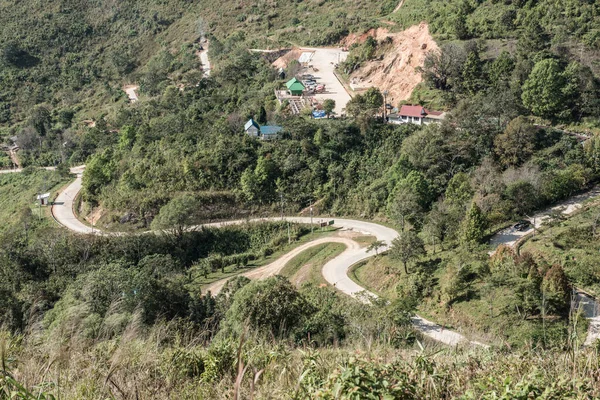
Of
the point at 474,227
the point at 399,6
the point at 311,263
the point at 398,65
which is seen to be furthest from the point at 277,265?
the point at 399,6

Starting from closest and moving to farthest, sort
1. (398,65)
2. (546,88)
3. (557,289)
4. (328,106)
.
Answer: (557,289)
(546,88)
(328,106)
(398,65)

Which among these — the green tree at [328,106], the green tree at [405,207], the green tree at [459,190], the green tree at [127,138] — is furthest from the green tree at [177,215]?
the green tree at [459,190]

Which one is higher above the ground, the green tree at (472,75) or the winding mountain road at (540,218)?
the green tree at (472,75)

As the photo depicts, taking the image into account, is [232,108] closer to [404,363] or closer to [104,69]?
[104,69]

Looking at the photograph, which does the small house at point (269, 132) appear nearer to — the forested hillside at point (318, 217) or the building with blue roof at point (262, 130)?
the building with blue roof at point (262, 130)

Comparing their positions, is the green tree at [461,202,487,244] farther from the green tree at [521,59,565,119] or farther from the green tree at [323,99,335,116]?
the green tree at [323,99,335,116]

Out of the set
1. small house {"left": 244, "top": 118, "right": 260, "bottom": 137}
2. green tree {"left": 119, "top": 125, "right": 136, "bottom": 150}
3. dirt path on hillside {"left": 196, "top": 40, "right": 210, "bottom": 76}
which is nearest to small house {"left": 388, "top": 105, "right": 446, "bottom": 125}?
small house {"left": 244, "top": 118, "right": 260, "bottom": 137}

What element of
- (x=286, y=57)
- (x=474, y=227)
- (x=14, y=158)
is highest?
(x=286, y=57)

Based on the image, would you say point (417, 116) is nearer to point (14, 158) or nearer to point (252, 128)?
point (252, 128)
